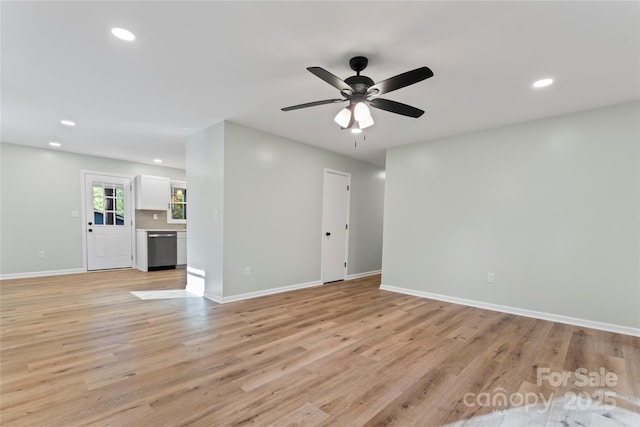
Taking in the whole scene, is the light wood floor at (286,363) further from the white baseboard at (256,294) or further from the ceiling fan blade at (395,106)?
the ceiling fan blade at (395,106)

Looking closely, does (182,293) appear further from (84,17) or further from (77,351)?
(84,17)

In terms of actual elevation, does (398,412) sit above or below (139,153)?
below

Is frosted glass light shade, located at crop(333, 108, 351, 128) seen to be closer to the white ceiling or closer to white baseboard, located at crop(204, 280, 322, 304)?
the white ceiling

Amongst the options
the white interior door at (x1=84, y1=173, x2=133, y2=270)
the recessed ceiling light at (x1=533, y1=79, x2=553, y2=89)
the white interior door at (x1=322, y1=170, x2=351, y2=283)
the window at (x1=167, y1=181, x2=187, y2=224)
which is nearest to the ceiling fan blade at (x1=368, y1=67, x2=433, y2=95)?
the recessed ceiling light at (x1=533, y1=79, x2=553, y2=89)

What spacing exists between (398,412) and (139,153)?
629cm

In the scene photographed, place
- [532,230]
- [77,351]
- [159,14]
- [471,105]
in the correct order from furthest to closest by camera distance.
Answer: [532,230] < [471,105] < [77,351] < [159,14]

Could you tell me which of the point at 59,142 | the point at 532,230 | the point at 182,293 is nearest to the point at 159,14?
the point at 182,293

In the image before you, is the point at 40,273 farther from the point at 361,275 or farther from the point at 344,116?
the point at 344,116

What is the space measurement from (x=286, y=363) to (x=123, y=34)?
9.09ft

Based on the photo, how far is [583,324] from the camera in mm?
3322

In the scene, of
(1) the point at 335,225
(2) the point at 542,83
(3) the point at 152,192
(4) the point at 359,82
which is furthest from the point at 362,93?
(3) the point at 152,192

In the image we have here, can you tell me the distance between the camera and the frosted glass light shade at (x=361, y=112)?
7.65 ft

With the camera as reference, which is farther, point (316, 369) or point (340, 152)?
point (340, 152)

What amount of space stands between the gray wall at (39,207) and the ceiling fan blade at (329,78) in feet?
20.6
